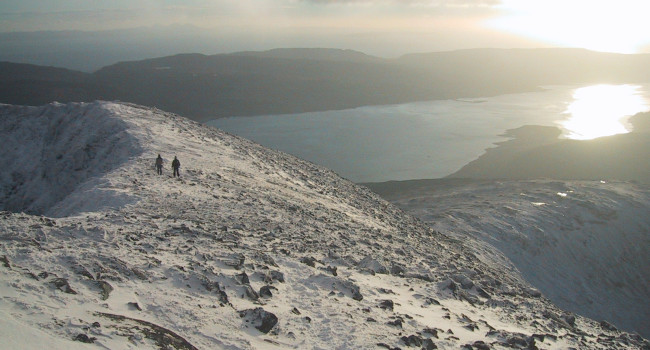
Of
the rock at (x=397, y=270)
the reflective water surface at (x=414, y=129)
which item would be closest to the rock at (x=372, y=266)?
the rock at (x=397, y=270)

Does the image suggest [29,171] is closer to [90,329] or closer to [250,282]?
[250,282]

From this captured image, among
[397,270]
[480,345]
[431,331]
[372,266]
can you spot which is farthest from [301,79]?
[480,345]

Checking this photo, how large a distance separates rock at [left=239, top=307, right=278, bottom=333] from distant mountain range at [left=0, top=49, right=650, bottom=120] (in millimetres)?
92835

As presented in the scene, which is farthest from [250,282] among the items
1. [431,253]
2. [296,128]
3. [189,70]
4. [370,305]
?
[189,70]

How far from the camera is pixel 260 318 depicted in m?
8.62

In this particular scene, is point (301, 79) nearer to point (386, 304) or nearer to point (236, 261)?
point (236, 261)

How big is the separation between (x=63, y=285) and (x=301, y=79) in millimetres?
122582

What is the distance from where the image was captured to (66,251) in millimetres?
9617

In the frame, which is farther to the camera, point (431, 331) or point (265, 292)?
point (265, 292)

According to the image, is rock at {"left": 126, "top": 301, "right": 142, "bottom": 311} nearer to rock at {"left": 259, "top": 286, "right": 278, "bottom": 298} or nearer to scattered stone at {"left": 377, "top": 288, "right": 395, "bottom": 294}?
rock at {"left": 259, "top": 286, "right": 278, "bottom": 298}

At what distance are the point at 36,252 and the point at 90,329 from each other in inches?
125

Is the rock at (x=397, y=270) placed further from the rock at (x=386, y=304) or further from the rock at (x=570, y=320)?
the rock at (x=570, y=320)

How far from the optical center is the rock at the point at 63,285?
26.0 feet

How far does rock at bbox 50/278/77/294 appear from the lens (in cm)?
792
